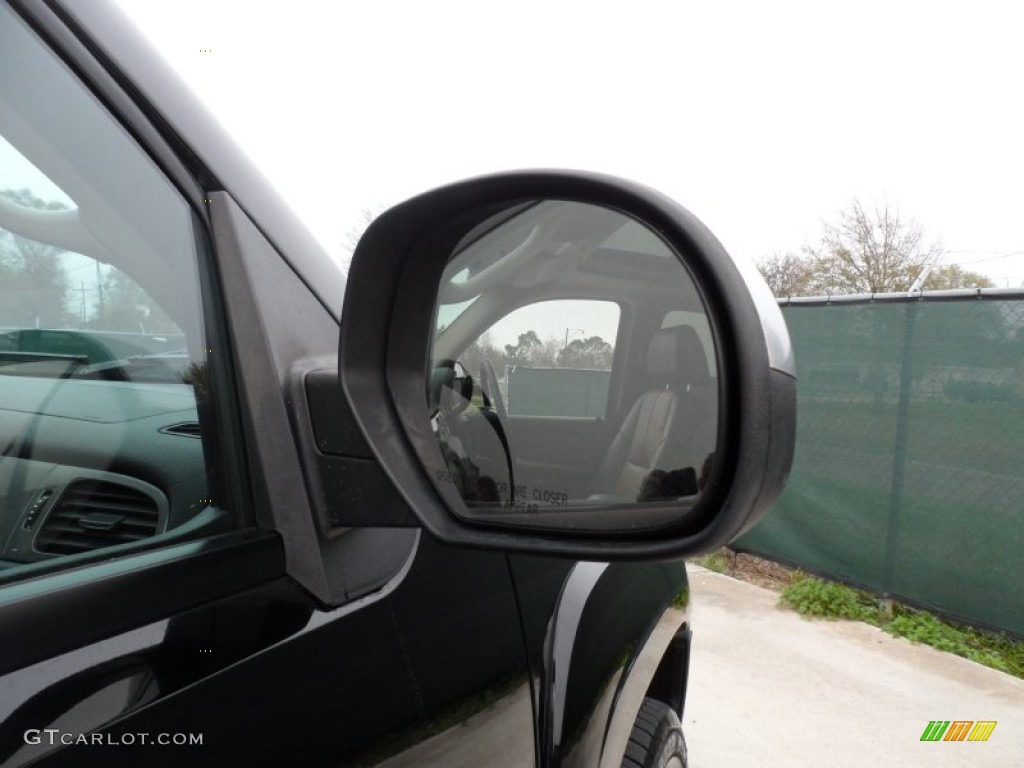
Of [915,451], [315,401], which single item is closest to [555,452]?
[315,401]

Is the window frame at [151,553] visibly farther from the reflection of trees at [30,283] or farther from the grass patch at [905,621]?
the grass patch at [905,621]

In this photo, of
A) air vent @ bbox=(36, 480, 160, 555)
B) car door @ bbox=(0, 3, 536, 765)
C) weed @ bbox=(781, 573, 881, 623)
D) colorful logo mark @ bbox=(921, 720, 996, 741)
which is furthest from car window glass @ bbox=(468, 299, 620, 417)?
weed @ bbox=(781, 573, 881, 623)

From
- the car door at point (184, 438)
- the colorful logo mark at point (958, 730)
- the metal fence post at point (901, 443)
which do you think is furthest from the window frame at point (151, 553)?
the metal fence post at point (901, 443)

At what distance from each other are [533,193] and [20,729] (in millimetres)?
761

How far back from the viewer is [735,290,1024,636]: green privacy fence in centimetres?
425

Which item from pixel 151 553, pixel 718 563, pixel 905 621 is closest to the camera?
pixel 151 553

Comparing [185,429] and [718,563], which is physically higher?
[185,429]

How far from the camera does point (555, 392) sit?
1084mm

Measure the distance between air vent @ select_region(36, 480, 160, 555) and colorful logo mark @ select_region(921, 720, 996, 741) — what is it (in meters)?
3.68

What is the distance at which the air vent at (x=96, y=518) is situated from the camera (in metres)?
0.99

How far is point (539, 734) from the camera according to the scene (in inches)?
54.2

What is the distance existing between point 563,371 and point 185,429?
530 mm

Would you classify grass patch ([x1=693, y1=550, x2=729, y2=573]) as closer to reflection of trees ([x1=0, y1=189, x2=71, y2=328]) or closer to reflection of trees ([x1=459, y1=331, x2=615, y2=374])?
reflection of trees ([x1=459, y1=331, x2=615, y2=374])

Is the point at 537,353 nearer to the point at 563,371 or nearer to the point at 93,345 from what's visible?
the point at 563,371
